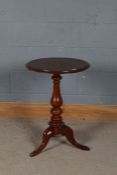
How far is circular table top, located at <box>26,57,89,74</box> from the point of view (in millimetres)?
2277

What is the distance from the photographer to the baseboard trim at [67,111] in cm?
311

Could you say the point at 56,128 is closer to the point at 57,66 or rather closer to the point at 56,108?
the point at 56,108

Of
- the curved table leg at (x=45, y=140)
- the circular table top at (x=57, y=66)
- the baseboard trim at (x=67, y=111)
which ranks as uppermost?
the circular table top at (x=57, y=66)

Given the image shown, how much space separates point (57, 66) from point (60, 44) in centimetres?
64

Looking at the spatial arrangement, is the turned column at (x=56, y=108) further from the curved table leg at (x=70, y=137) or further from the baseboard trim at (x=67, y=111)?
the baseboard trim at (x=67, y=111)

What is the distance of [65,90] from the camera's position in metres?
3.08

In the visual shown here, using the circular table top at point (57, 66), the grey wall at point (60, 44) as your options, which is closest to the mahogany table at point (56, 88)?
the circular table top at point (57, 66)

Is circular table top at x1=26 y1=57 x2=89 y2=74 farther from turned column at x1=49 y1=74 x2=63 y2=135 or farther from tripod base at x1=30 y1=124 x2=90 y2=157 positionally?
tripod base at x1=30 y1=124 x2=90 y2=157

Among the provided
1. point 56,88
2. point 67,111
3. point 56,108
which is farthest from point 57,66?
point 67,111

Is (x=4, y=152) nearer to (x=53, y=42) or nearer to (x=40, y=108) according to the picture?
(x=40, y=108)

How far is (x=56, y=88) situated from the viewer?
246cm

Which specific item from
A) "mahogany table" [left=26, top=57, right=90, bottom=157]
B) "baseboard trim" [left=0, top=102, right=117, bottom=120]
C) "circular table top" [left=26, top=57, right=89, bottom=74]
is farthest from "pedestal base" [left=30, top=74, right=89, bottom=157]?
"baseboard trim" [left=0, top=102, right=117, bottom=120]

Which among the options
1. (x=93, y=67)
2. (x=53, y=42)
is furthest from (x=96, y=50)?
(x=53, y=42)

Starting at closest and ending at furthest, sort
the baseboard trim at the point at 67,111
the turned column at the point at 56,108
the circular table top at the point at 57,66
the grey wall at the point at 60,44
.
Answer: the circular table top at the point at 57,66 → the turned column at the point at 56,108 → the grey wall at the point at 60,44 → the baseboard trim at the point at 67,111
